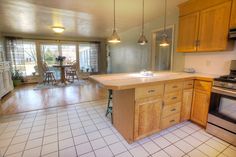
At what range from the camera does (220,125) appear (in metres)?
1.99

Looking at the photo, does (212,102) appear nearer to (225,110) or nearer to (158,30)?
(225,110)

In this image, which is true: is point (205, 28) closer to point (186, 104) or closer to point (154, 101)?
point (186, 104)

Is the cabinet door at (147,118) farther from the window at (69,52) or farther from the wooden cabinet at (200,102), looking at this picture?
the window at (69,52)

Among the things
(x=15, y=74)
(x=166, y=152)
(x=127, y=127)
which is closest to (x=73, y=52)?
(x=15, y=74)

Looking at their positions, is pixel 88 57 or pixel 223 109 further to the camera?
pixel 88 57

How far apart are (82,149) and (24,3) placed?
3.10 metres

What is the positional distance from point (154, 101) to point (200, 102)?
3.25ft

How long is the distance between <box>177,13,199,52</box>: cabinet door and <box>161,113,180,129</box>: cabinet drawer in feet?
4.60

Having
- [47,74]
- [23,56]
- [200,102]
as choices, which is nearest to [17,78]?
[23,56]

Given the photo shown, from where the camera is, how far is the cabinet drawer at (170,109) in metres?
2.14

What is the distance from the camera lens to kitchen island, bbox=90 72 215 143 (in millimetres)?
1817

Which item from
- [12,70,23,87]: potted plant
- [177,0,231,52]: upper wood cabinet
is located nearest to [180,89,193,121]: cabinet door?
[177,0,231,52]: upper wood cabinet

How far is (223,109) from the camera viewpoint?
2.01 m

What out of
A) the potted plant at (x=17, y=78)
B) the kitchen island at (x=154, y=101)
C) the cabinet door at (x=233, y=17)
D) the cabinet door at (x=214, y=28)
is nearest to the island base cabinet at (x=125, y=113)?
the kitchen island at (x=154, y=101)
